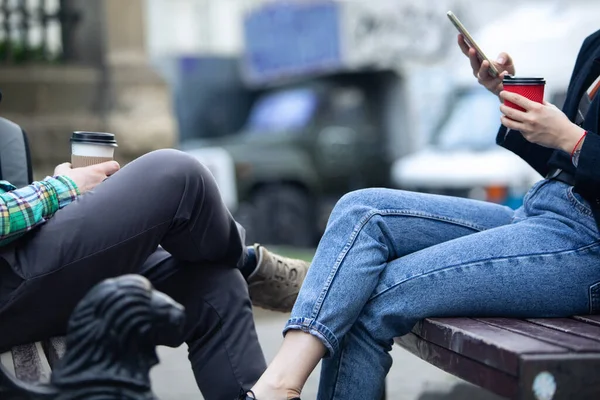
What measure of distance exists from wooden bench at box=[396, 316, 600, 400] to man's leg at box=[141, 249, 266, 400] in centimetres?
51

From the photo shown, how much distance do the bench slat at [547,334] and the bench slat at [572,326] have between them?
0.8 inches

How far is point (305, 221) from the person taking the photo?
415 inches

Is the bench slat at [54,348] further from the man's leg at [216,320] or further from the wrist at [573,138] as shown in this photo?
the wrist at [573,138]

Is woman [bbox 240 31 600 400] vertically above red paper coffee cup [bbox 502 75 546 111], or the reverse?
red paper coffee cup [bbox 502 75 546 111]

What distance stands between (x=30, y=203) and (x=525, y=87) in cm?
124

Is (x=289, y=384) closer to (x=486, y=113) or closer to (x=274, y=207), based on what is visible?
(x=486, y=113)

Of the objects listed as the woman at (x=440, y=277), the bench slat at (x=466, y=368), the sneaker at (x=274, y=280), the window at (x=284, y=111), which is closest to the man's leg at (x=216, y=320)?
the sneaker at (x=274, y=280)

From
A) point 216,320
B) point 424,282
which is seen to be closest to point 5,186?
point 216,320

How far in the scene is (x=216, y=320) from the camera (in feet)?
8.25

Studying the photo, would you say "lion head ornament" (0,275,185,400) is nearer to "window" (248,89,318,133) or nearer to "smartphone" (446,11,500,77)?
"smartphone" (446,11,500,77)

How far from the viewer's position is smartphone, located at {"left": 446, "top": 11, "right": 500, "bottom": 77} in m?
2.38

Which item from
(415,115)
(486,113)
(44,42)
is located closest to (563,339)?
(44,42)

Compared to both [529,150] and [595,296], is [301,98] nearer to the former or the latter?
[529,150]

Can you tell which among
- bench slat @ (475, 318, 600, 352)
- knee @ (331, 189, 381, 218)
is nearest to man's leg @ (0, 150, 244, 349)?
knee @ (331, 189, 381, 218)
